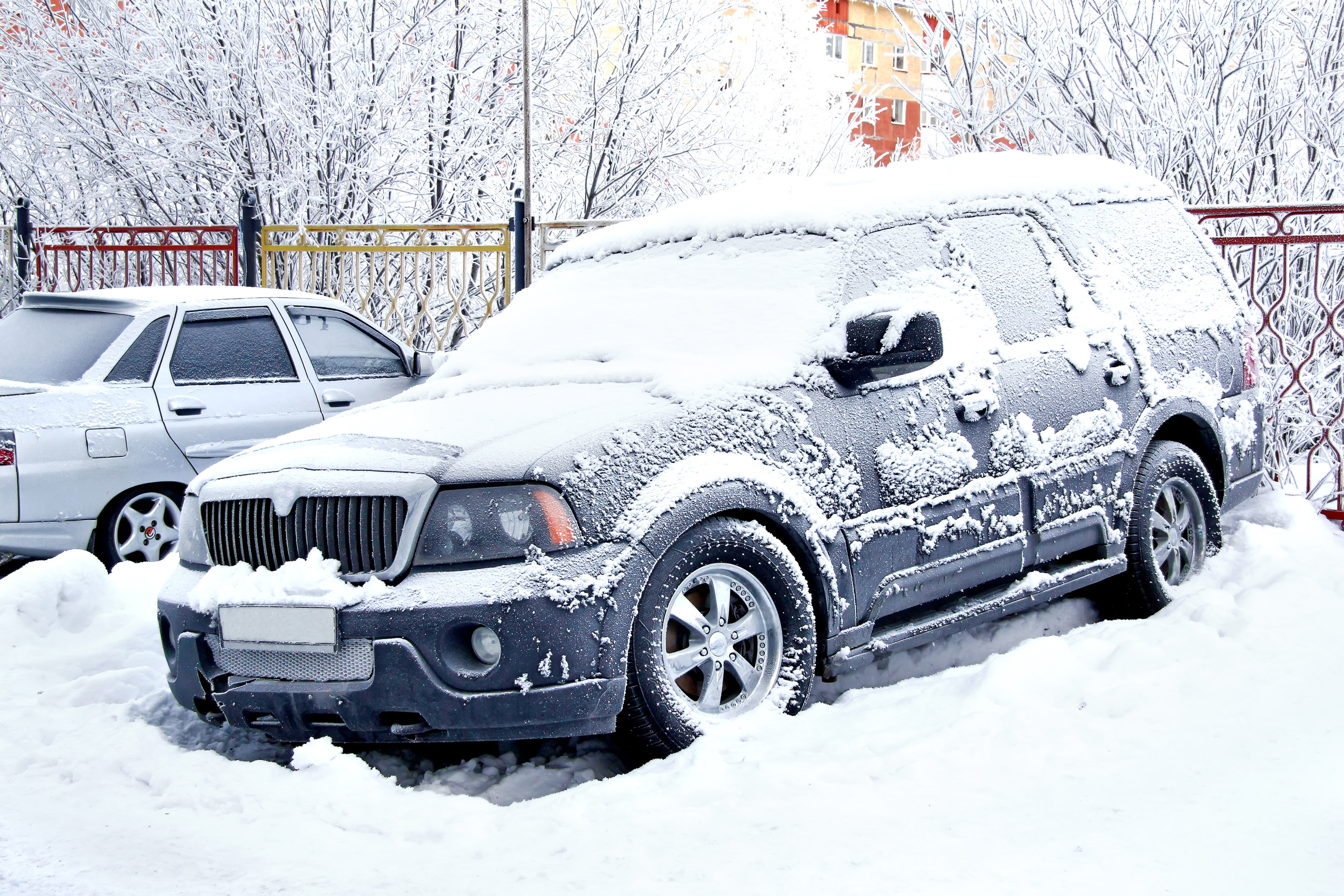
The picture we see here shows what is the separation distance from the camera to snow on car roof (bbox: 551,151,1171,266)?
448cm

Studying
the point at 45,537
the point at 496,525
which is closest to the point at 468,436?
the point at 496,525

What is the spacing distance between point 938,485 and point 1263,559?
6.36ft

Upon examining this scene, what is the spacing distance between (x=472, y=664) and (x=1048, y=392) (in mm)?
2458

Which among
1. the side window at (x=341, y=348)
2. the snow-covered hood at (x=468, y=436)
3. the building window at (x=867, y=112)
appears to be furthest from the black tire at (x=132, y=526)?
the building window at (x=867, y=112)

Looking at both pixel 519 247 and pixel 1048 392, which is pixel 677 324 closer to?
pixel 1048 392

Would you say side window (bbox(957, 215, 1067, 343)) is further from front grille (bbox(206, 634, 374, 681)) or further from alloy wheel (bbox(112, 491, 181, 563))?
alloy wheel (bbox(112, 491, 181, 563))

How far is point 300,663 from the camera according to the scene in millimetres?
3441

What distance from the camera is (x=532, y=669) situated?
130 inches

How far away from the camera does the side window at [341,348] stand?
720cm

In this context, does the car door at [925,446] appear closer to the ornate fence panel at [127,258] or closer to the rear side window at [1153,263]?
the rear side window at [1153,263]

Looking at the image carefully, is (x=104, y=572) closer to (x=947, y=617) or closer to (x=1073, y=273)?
(x=947, y=617)

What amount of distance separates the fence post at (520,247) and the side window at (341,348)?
5.64 ft

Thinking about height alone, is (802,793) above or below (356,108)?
below

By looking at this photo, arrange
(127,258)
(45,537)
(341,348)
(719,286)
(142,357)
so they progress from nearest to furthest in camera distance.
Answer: (719,286), (45,537), (142,357), (341,348), (127,258)
